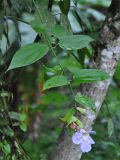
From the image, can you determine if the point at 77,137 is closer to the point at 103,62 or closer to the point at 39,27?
the point at 39,27

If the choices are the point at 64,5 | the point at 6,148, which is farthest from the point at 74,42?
the point at 6,148

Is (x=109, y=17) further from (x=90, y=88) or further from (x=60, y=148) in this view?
(x=60, y=148)

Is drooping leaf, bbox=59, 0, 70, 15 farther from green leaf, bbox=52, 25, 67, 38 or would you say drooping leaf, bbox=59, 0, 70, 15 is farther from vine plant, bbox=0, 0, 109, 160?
green leaf, bbox=52, 25, 67, 38

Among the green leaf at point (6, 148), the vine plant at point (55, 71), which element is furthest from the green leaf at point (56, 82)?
the green leaf at point (6, 148)

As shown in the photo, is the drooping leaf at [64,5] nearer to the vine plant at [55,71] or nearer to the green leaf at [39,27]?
the vine plant at [55,71]

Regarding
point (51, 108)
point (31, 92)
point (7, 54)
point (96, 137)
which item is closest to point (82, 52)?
point (7, 54)

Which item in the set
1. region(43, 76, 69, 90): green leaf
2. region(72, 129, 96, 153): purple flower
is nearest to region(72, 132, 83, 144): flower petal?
region(72, 129, 96, 153): purple flower
